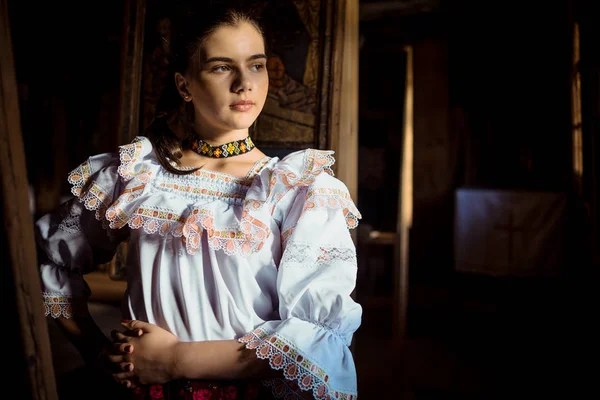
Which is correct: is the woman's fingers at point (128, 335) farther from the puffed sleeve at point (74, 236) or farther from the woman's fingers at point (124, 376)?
the puffed sleeve at point (74, 236)

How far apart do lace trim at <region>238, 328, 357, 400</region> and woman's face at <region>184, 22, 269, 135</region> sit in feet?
1.51

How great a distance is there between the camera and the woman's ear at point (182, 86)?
44.0 inches

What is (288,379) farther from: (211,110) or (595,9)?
(595,9)

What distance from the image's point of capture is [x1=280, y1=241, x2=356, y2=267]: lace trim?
96 cm

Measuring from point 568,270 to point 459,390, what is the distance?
194cm

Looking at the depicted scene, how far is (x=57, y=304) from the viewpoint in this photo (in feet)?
3.72

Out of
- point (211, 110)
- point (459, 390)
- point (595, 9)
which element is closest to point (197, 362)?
point (211, 110)

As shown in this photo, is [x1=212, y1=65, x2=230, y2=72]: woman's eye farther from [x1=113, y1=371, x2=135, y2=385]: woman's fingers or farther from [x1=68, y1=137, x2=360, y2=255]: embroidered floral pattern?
[x1=113, y1=371, x2=135, y2=385]: woman's fingers

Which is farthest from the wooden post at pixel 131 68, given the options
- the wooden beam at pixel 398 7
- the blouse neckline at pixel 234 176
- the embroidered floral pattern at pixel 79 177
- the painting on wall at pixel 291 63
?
the wooden beam at pixel 398 7

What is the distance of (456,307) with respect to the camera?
4.60 m

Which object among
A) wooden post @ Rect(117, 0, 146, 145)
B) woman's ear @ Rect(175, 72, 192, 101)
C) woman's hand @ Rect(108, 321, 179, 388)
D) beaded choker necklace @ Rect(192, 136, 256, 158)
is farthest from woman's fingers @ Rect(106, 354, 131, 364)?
wooden post @ Rect(117, 0, 146, 145)

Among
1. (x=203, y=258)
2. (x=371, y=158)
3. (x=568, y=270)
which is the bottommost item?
(x=568, y=270)

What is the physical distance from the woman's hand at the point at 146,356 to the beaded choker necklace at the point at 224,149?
0.39 metres

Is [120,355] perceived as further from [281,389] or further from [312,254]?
[312,254]
